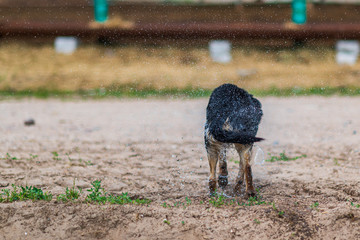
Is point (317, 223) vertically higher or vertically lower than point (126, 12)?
lower

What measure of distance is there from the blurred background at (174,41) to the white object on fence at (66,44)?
26 mm

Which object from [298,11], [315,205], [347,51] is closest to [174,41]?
[298,11]

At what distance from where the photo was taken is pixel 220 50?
1141 cm

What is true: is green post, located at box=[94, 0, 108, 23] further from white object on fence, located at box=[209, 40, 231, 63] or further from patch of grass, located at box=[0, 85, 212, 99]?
white object on fence, located at box=[209, 40, 231, 63]

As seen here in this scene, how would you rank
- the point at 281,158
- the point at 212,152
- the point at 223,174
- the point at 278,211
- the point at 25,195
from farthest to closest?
the point at 281,158 < the point at 223,174 < the point at 25,195 < the point at 212,152 < the point at 278,211

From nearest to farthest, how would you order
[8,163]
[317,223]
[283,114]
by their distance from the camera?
[317,223] < [8,163] < [283,114]

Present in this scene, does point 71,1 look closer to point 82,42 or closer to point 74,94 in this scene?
point 82,42

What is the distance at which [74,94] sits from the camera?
33.6ft

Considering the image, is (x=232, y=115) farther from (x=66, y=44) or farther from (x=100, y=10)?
(x=66, y=44)

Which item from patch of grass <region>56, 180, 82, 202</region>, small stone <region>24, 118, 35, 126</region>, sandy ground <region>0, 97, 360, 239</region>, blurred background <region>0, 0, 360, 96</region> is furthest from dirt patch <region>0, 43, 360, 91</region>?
patch of grass <region>56, 180, 82, 202</region>

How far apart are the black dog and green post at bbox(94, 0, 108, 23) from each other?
317 inches

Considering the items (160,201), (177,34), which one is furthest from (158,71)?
(160,201)

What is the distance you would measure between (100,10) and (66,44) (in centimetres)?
126

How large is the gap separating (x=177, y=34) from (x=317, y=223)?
8.61m
